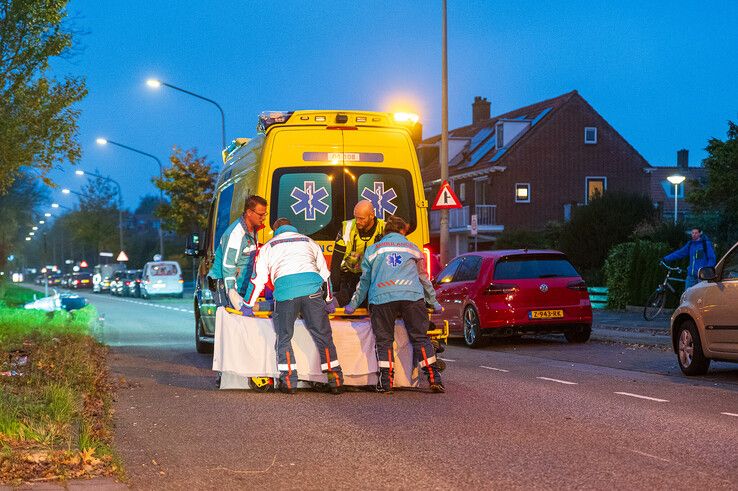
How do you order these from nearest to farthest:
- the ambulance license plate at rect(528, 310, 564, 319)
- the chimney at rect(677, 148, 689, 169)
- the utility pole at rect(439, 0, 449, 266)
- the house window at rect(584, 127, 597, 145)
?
the ambulance license plate at rect(528, 310, 564, 319) → the utility pole at rect(439, 0, 449, 266) → the house window at rect(584, 127, 597, 145) → the chimney at rect(677, 148, 689, 169)

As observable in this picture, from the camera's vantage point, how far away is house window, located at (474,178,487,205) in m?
53.4

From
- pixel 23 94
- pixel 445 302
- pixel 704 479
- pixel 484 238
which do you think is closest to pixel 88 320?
pixel 23 94

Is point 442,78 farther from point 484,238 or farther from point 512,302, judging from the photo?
point 484,238

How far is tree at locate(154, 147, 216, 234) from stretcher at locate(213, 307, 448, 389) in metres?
41.1

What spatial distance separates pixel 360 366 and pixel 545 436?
129 inches

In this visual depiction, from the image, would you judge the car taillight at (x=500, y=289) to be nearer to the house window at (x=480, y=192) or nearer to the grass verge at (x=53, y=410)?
the grass verge at (x=53, y=410)

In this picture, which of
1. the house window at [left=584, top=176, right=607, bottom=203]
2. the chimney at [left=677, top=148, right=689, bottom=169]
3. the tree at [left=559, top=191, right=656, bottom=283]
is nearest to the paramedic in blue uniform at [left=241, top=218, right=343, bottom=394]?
the tree at [left=559, top=191, right=656, bottom=283]

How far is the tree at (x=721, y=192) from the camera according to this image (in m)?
31.5

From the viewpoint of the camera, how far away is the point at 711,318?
1227cm

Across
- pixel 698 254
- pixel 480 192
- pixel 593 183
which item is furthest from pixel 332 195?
pixel 593 183

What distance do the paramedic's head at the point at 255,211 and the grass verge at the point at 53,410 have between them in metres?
2.18

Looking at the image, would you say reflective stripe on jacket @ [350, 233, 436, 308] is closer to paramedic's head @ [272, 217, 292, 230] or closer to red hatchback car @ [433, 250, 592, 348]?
paramedic's head @ [272, 217, 292, 230]

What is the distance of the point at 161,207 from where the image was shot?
179ft

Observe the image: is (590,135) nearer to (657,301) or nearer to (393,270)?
(657,301)
